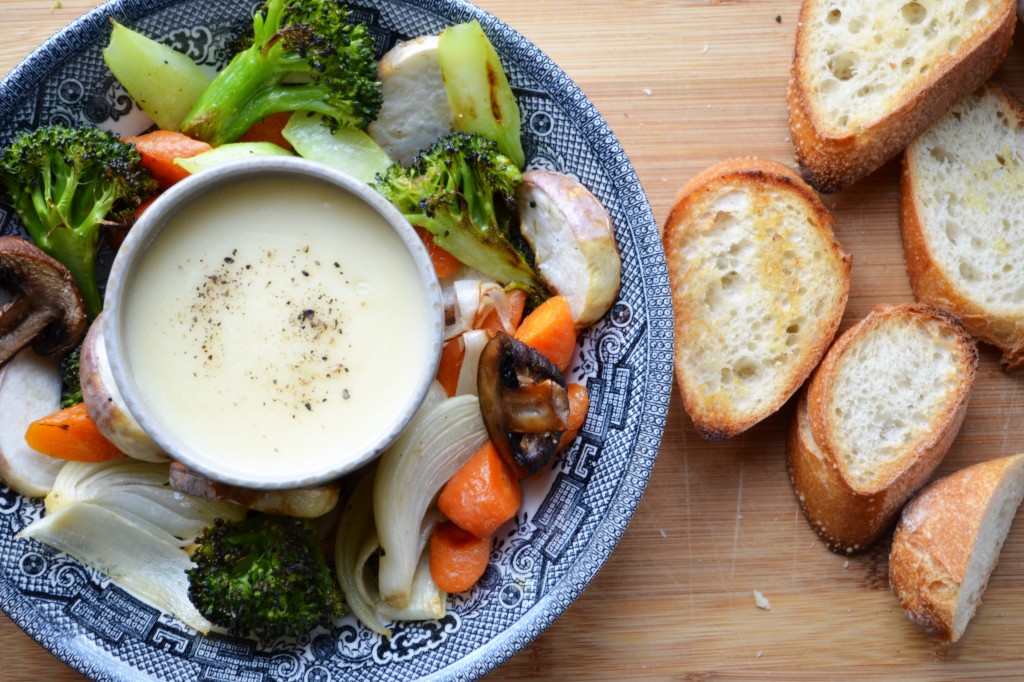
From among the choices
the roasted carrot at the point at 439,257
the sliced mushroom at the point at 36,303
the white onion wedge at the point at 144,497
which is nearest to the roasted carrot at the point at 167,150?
the sliced mushroom at the point at 36,303

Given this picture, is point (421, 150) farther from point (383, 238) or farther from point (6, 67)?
point (6, 67)

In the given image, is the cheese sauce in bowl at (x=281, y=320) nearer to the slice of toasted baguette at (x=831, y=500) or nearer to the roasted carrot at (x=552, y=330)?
the roasted carrot at (x=552, y=330)

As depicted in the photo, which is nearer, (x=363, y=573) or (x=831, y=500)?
(x=363, y=573)

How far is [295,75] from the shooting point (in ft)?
7.63

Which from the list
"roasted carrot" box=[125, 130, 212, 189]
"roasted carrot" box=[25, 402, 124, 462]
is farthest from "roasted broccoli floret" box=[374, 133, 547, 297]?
"roasted carrot" box=[25, 402, 124, 462]

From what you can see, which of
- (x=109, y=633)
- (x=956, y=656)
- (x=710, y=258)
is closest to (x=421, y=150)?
(x=710, y=258)

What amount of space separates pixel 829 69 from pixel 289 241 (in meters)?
1.79

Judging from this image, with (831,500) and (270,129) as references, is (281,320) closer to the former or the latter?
(270,129)

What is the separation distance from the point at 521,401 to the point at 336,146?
2.58ft

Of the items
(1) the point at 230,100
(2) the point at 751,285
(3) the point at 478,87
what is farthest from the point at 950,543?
(1) the point at 230,100

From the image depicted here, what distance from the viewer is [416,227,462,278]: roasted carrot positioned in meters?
2.35

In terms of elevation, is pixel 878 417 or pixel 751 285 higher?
pixel 751 285

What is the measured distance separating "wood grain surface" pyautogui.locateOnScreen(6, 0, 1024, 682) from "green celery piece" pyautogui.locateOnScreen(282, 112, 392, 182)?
0.74m

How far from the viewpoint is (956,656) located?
9.18 feet
